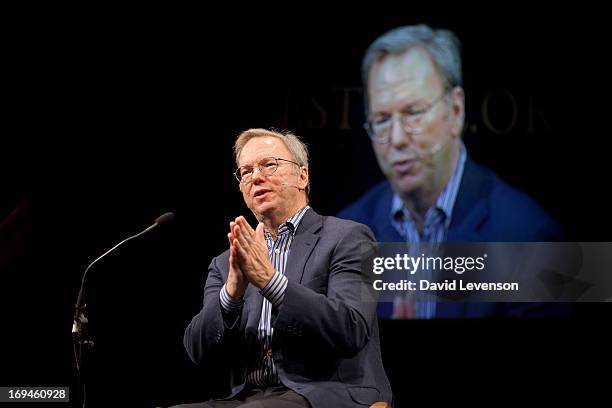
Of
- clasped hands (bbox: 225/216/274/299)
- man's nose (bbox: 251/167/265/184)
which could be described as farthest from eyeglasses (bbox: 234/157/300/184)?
clasped hands (bbox: 225/216/274/299)

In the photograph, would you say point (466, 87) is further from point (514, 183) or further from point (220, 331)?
point (220, 331)

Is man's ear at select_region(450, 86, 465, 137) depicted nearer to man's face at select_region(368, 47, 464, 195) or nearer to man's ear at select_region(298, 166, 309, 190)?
man's face at select_region(368, 47, 464, 195)

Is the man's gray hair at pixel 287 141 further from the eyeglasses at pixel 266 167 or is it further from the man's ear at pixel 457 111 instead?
the man's ear at pixel 457 111

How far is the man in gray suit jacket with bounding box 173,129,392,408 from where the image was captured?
7.38ft

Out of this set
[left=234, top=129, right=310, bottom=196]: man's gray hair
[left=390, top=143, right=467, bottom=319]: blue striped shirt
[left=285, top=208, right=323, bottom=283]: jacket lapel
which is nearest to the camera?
[left=285, top=208, right=323, bottom=283]: jacket lapel

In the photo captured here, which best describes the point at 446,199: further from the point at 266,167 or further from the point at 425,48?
the point at 266,167

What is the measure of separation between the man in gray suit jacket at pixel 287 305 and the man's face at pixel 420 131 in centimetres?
155

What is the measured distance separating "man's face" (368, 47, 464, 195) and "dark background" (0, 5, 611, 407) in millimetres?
100

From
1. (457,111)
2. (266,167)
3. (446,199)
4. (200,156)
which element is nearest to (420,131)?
(457,111)

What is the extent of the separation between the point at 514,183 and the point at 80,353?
273 cm

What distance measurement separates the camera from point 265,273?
225 cm

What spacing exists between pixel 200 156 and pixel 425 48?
4.94 feet

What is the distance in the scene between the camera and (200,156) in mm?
4406

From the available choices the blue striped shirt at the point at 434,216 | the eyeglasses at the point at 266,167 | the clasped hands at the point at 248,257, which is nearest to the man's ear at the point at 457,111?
the blue striped shirt at the point at 434,216
